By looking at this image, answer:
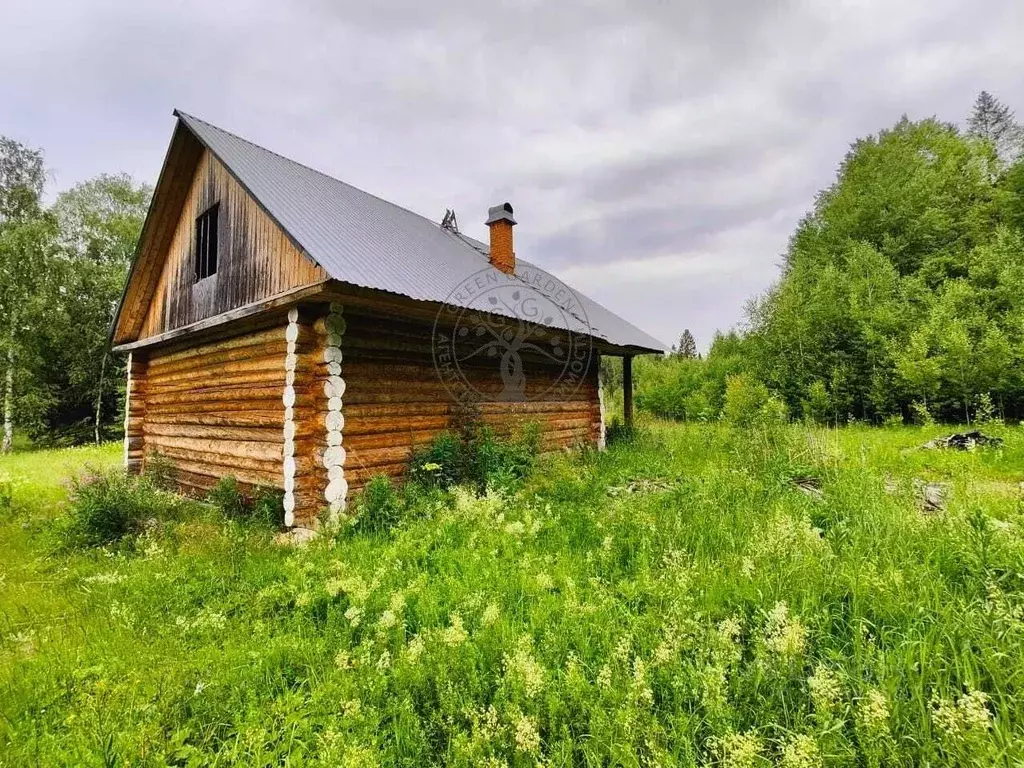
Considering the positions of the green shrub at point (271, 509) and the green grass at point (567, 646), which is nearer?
the green grass at point (567, 646)

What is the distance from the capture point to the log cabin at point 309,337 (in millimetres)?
6008

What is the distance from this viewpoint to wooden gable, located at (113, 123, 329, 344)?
21.3ft

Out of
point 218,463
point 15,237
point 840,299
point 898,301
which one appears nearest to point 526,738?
point 218,463

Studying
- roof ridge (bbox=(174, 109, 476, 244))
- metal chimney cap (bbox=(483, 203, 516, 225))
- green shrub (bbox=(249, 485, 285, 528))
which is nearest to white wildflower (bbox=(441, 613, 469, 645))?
green shrub (bbox=(249, 485, 285, 528))

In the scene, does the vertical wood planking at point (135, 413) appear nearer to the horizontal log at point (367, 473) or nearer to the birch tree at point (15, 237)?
the horizontal log at point (367, 473)

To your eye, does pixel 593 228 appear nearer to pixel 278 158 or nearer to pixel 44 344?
pixel 278 158

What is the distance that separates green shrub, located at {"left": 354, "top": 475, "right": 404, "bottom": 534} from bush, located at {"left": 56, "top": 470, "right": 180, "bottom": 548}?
2.93 meters

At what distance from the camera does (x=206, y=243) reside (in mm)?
8281

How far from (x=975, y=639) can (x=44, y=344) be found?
28.5m

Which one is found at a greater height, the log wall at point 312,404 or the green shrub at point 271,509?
the log wall at point 312,404

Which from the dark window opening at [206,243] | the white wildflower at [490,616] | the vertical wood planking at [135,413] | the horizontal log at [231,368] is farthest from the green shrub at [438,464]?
the vertical wood planking at [135,413]

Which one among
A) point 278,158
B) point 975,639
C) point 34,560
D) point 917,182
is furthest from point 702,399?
point 34,560

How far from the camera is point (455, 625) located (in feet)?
8.83

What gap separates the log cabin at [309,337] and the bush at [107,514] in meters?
1.16
